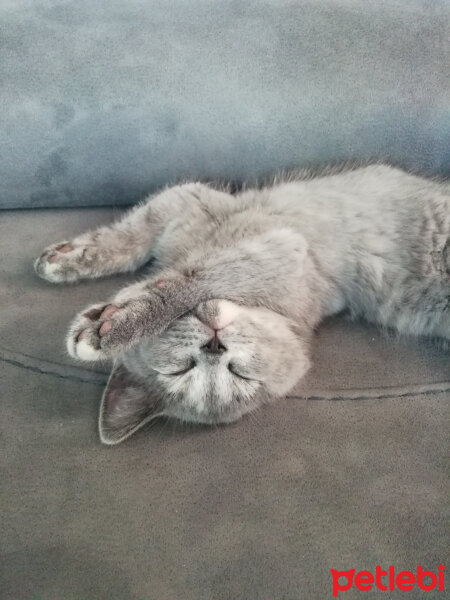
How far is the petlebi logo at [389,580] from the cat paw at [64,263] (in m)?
0.89

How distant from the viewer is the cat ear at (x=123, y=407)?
0.98 m

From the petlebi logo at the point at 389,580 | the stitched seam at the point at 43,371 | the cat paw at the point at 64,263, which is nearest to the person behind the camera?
the petlebi logo at the point at 389,580

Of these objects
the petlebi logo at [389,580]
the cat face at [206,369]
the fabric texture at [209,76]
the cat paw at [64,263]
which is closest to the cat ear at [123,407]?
the cat face at [206,369]

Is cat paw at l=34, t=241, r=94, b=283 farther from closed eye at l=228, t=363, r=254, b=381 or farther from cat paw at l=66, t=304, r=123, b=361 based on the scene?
closed eye at l=228, t=363, r=254, b=381

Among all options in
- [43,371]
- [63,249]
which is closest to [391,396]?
[43,371]

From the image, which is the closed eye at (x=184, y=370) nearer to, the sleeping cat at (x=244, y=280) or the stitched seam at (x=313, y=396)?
the sleeping cat at (x=244, y=280)

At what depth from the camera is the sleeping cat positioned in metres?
1.06

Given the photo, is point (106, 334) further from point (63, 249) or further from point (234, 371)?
point (63, 249)

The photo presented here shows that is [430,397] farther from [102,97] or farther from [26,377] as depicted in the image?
[102,97]

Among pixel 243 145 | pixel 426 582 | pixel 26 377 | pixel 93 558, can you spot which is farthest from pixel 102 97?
pixel 426 582

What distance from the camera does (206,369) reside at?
3.57ft

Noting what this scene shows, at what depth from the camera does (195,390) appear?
1095mm

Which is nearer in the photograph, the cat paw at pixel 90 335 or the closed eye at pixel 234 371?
the cat paw at pixel 90 335

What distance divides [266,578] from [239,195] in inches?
36.9
